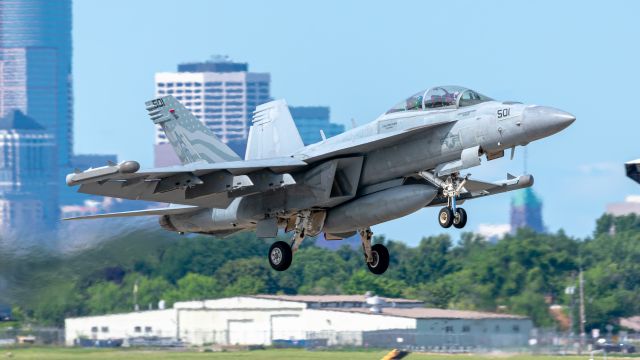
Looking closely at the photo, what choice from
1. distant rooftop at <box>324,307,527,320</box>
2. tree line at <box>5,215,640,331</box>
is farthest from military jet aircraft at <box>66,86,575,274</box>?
distant rooftop at <box>324,307,527,320</box>

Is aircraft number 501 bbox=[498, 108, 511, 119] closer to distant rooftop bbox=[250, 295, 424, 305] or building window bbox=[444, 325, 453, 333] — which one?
building window bbox=[444, 325, 453, 333]

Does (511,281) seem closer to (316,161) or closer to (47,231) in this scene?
(47,231)

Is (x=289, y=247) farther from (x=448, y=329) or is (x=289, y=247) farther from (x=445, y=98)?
(x=448, y=329)

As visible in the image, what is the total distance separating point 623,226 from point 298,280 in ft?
81.1

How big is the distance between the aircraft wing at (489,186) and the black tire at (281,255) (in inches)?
118

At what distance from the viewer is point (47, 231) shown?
1517 inches

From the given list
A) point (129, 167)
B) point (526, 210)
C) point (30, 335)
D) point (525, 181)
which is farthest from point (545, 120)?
point (526, 210)

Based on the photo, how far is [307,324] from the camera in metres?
50.4

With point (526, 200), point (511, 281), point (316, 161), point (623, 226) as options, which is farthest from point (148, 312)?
point (526, 200)

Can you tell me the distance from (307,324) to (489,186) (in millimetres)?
20045

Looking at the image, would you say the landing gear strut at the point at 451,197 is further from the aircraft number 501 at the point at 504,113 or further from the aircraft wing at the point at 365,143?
the aircraft number 501 at the point at 504,113

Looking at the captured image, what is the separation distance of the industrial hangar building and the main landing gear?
1372 cm

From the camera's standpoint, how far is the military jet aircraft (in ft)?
91.9

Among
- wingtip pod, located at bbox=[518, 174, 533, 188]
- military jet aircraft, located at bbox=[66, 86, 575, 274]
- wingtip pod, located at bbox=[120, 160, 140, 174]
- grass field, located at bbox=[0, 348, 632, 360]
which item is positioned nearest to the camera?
wingtip pod, located at bbox=[120, 160, 140, 174]
